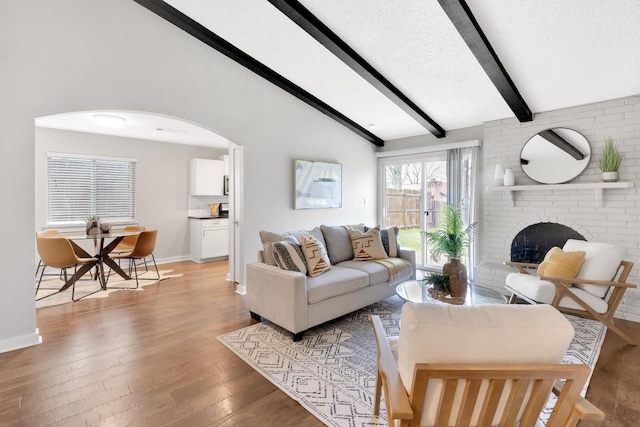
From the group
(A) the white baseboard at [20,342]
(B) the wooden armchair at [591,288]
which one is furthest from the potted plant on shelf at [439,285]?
(A) the white baseboard at [20,342]

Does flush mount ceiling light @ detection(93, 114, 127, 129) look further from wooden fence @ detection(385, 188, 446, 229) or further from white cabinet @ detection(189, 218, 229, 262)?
wooden fence @ detection(385, 188, 446, 229)

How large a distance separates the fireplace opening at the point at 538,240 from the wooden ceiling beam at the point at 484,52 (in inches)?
57.5

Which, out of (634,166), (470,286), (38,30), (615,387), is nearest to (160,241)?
(38,30)

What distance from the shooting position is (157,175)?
19.8ft

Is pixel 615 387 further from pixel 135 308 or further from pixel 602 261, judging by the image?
pixel 135 308

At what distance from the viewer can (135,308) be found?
362cm

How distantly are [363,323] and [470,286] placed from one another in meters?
1.16

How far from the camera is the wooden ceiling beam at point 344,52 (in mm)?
2961

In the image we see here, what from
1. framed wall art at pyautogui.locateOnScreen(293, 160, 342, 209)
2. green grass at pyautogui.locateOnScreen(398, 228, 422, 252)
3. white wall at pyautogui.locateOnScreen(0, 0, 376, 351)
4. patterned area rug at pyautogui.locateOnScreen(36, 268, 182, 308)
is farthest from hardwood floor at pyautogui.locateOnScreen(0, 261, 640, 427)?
green grass at pyautogui.locateOnScreen(398, 228, 422, 252)

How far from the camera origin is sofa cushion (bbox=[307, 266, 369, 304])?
2871mm

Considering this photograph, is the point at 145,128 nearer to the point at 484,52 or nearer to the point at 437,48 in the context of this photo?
the point at 437,48

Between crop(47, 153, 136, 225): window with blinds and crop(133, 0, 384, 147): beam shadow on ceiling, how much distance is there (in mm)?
3131

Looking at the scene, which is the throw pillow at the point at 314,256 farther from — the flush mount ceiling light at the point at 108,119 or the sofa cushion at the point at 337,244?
the flush mount ceiling light at the point at 108,119

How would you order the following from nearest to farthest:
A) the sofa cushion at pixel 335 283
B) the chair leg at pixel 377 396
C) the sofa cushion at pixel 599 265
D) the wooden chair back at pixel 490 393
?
the wooden chair back at pixel 490 393 → the chair leg at pixel 377 396 → the sofa cushion at pixel 335 283 → the sofa cushion at pixel 599 265
